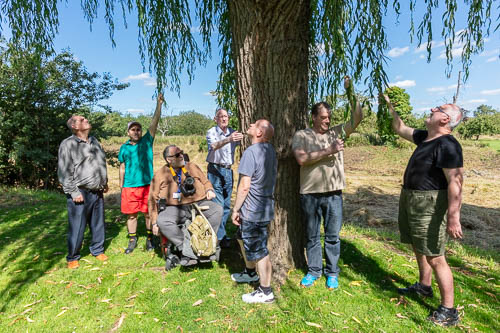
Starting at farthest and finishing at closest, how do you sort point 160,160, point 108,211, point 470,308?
point 160,160, point 108,211, point 470,308

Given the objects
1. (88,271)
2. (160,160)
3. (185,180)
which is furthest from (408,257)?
(160,160)

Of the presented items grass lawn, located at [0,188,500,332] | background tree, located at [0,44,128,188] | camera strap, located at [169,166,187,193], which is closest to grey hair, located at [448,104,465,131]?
grass lawn, located at [0,188,500,332]

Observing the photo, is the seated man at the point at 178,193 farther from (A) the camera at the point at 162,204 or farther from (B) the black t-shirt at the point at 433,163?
(B) the black t-shirt at the point at 433,163

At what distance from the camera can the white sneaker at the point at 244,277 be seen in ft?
10.5

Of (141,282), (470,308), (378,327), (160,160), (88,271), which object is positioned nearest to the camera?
(378,327)

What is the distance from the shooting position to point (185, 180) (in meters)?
3.71

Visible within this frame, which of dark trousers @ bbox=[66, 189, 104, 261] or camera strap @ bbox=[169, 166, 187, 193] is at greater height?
camera strap @ bbox=[169, 166, 187, 193]

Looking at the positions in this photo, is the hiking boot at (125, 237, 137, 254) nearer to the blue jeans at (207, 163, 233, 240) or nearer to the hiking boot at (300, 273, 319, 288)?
the blue jeans at (207, 163, 233, 240)

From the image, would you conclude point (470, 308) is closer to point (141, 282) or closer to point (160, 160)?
point (141, 282)

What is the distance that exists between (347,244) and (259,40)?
9.42 ft

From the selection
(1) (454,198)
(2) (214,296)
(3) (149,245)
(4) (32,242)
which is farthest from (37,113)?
(1) (454,198)

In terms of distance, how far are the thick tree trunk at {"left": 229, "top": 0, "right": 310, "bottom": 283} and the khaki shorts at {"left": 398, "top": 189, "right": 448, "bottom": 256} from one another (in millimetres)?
1114

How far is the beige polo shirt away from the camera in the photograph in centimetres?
291

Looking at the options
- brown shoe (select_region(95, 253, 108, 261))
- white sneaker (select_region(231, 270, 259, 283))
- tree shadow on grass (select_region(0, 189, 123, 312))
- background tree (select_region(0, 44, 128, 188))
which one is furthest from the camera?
background tree (select_region(0, 44, 128, 188))
